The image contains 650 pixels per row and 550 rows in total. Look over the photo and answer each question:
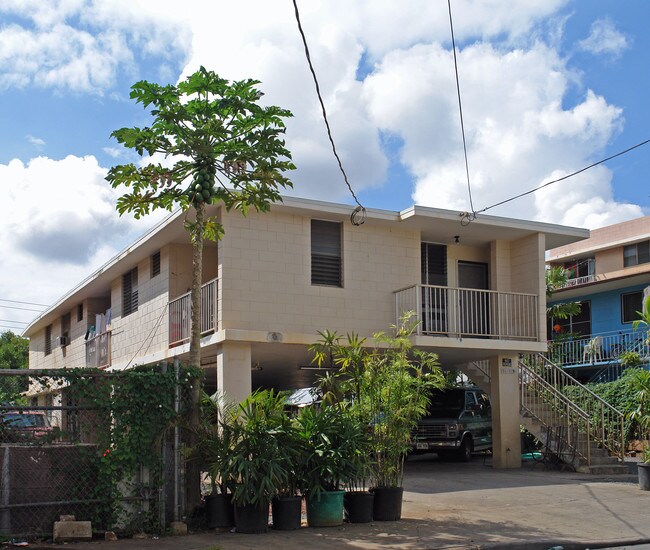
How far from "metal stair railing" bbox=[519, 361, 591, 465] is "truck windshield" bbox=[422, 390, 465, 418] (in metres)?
2.51

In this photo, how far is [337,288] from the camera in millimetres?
17281

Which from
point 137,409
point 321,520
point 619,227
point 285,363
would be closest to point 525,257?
point 285,363

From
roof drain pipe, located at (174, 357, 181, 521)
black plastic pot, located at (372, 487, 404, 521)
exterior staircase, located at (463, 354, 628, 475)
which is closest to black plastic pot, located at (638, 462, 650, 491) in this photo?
exterior staircase, located at (463, 354, 628, 475)

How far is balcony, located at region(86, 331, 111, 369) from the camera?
2242 centimetres

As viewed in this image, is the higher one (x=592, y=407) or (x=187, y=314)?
(x=187, y=314)

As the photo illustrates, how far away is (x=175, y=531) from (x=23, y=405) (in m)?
2.35

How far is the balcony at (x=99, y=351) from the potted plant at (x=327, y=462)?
12.8m

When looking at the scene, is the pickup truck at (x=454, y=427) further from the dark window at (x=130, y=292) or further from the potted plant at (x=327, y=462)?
the potted plant at (x=327, y=462)

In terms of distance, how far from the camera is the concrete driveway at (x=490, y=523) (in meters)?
9.23

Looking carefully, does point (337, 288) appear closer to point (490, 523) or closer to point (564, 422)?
point (564, 422)

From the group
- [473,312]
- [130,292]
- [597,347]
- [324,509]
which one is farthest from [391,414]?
[597,347]

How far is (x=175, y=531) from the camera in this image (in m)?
9.73

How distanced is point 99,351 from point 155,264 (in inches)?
190

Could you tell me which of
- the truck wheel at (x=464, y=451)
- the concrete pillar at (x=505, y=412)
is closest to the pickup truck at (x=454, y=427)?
the truck wheel at (x=464, y=451)
